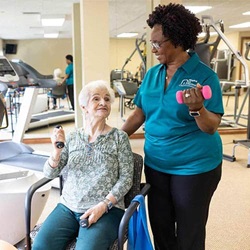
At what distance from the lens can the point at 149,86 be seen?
1.61 meters

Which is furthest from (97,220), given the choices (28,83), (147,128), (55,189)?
(28,83)

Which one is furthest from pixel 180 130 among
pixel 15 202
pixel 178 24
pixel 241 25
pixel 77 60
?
pixel 241 25

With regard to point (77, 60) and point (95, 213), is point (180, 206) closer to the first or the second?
point (95, 213)

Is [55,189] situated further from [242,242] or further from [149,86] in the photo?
[149,86]

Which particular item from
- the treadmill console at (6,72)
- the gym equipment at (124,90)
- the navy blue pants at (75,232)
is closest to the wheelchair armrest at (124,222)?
the navy blue pants at (75,232)

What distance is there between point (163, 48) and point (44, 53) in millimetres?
3961

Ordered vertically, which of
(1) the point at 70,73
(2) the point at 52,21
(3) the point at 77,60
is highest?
(2) the point at 52,21

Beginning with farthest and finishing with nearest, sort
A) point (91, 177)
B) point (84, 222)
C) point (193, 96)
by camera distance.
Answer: point (91, 177) < point (84, 222) < point (193, 96)

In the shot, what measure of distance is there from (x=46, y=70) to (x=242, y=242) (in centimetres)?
393

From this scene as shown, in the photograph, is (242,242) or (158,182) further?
(242,242)

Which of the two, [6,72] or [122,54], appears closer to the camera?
[6,72]

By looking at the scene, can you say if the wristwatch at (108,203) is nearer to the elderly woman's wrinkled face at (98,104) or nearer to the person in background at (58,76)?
the elderly woman's wrinkled face at (98,104)

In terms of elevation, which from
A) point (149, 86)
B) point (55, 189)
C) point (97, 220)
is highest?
point (149, 86)

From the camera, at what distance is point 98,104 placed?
1.76m
